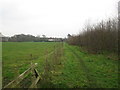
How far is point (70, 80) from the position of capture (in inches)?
294

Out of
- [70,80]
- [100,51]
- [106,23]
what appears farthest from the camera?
[106,23]

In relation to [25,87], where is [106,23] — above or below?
above

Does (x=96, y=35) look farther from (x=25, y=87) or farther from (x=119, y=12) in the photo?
(x=25, y=87)

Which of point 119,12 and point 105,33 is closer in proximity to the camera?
point 119,12

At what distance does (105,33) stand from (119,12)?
493 cm

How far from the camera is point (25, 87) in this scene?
6.22m

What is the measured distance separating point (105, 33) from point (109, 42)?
6.30 ft

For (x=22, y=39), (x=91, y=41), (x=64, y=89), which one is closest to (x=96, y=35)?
(x=91, y=41)

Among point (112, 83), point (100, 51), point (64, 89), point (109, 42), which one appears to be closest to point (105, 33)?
point (109, 42)

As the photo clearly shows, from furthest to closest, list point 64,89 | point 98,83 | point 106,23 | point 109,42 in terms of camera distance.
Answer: point 106,23
point 109,42
point 98,83
point 64,89

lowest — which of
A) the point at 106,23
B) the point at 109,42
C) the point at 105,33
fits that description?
the point at 109,42

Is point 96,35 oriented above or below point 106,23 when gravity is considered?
below

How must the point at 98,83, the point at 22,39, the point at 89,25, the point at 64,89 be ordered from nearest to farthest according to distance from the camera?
the point at 64,89, the point at 98,83, the point at 89,25, the point at 22,39

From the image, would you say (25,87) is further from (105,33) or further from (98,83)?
(105,33)
